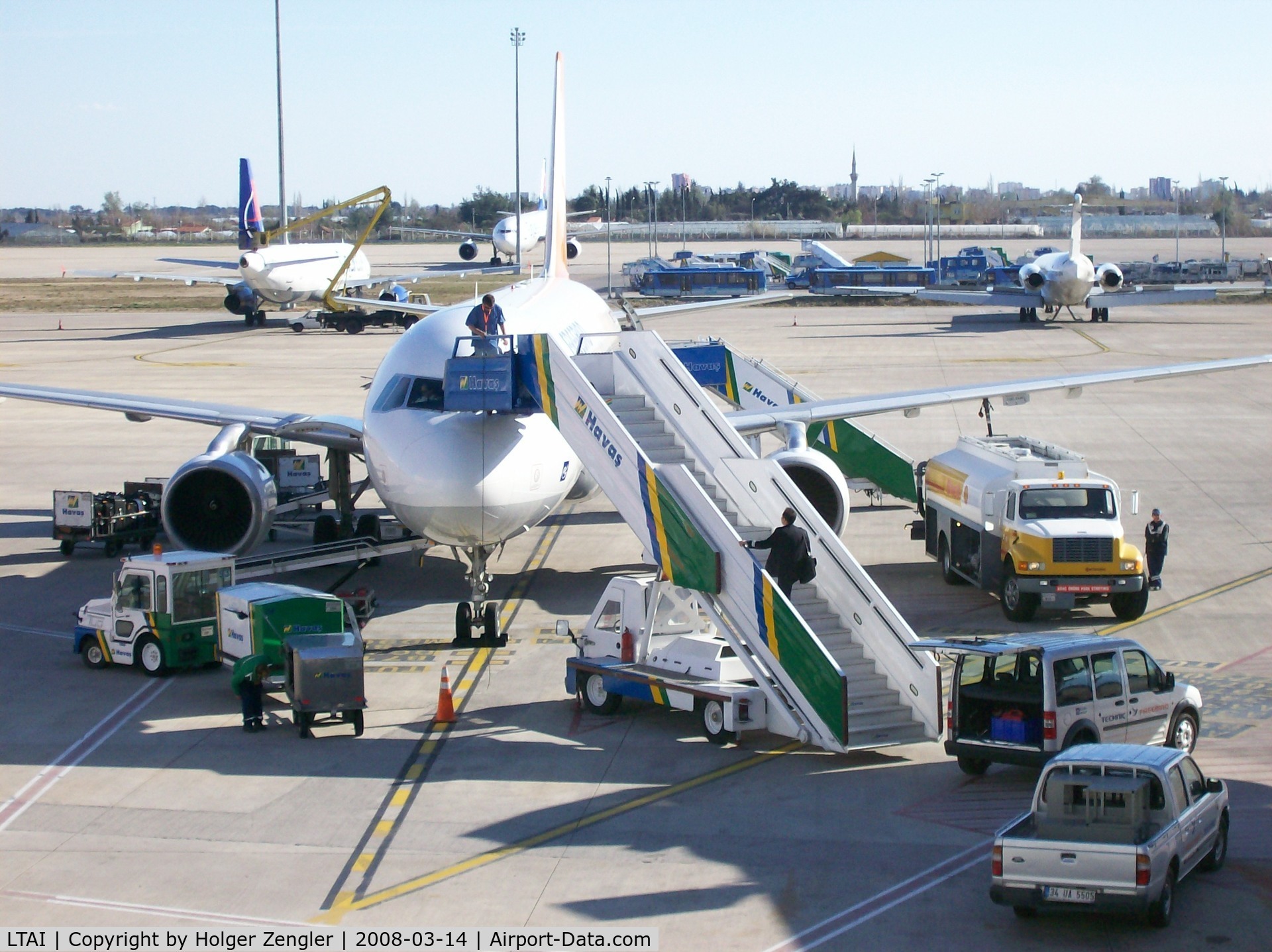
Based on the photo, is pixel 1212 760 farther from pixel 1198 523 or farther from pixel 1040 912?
pixel 1198 523

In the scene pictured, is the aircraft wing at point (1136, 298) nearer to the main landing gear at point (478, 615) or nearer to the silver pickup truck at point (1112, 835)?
the main landing gear at point (478, 615)

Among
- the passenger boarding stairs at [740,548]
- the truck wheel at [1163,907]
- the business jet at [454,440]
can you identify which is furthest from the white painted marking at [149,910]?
the business jet at [454,440]

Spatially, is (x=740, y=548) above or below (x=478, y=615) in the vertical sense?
above

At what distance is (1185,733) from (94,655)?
48.2ft

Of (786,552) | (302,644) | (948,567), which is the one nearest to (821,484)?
Result: (948,567)

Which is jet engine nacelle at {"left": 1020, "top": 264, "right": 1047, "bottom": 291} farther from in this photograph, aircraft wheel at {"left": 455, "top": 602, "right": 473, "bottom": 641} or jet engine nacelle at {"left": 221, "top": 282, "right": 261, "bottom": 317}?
aircraft wheel at {"left": 455, "top": 602, "right": 473, "bottom": 641}

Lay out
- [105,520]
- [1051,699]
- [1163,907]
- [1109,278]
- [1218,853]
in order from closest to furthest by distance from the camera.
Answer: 1. [1163,907]
2. [1218,853]
3. [1051,699]
4. [105,520]
5. [1109,278]

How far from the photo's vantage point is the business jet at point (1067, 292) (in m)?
78.2

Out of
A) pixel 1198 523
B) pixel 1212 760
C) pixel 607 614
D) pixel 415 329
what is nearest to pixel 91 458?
pixel 415 329

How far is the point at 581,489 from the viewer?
2516 centimetres

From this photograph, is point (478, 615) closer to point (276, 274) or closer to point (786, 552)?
point (786, 552)

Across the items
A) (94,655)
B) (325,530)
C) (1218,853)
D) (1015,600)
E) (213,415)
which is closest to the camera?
(1218,853)

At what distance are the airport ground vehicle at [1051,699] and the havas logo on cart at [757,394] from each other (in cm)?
1845

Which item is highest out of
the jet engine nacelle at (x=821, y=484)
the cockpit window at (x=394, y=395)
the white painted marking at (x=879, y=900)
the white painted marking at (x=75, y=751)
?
the cockpit window at (x=394, y=395)
